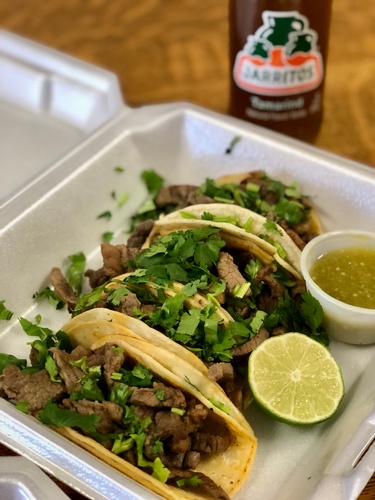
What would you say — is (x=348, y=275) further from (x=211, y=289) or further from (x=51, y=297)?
(x=51, y=297)

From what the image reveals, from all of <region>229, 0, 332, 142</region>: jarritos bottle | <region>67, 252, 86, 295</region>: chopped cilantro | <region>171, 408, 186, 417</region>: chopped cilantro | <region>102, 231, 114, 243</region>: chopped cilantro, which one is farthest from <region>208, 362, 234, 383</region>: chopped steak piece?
<region>229, 0, 332, 142</region>: jarritos bottle

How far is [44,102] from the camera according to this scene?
3.16 meters

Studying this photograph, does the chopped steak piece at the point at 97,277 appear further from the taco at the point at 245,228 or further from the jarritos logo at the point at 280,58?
the jarritos logo at the point at 280,58

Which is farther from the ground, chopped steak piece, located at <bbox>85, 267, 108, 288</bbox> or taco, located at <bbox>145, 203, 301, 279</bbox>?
taco, located at <bbox>145, 203, 301, 279</bbox>

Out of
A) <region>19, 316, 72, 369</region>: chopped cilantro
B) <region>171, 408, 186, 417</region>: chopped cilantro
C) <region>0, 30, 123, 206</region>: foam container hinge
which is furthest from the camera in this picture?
<region>0, 30, 123, 206</region>: foam container hinge

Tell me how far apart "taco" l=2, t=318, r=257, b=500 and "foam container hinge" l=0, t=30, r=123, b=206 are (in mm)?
1344

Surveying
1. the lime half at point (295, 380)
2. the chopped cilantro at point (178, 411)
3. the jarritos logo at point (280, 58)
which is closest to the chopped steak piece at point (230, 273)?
the lime half at point (295, 380)

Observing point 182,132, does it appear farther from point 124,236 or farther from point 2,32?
point 2,32

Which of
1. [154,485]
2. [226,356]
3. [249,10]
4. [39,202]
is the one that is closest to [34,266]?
[39,202]

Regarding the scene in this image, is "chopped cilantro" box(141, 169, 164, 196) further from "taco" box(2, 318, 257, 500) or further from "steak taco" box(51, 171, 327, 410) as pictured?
"taco" box(2, 318, 257, 500)

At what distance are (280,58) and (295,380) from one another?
1.27 meters

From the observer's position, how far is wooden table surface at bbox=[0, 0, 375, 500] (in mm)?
2992

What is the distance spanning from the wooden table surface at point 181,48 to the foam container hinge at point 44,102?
0.54 ft

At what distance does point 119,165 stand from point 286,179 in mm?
633
